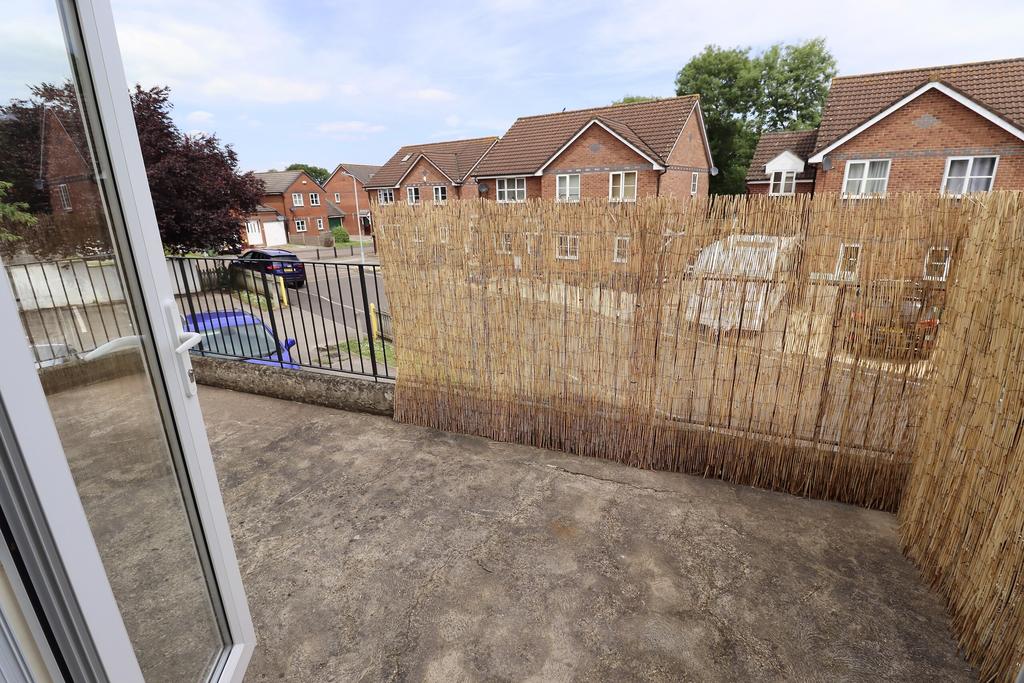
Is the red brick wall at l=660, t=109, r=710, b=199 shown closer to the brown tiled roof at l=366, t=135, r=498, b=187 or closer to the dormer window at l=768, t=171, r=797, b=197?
the dormer window at l=768, t=171, r=797, b=197

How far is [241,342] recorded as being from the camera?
424 centimetres

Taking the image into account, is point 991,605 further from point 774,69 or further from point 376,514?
point 774,69

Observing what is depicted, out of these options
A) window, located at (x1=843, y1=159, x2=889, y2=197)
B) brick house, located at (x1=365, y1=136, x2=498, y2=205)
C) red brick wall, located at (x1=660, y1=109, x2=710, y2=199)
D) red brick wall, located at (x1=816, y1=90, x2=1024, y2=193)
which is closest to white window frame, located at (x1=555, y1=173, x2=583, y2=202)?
red brick wall, located at (x1=660, y1=109, x2=710, y2=199)

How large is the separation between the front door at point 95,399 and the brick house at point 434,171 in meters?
20.8

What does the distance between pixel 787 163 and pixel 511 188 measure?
30.9 ft

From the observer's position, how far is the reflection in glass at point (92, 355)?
3.20 feet

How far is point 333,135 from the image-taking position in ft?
108

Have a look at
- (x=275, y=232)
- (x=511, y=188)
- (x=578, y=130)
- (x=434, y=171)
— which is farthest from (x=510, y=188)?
(x=275, y=232)

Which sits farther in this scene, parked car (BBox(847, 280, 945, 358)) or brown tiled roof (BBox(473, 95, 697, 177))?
brown tiled roof (BBox(473, 95, 697, 177))

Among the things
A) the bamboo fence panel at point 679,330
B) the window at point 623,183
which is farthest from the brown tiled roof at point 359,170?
the bamboo fence panel at point 679,330

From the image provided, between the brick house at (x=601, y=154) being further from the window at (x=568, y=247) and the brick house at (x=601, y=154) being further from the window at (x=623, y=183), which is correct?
the window at (x=568, y=247)

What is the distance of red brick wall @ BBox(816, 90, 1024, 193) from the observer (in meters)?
10.8

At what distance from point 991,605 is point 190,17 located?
583cm

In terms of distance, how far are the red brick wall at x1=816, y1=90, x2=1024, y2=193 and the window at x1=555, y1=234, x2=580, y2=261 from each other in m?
13.2
